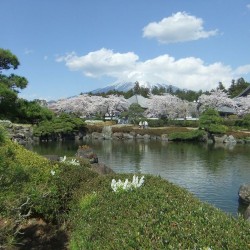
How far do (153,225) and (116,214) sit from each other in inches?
45.7

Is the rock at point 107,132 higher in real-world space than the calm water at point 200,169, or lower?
higher

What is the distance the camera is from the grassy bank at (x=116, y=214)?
12.2 ft

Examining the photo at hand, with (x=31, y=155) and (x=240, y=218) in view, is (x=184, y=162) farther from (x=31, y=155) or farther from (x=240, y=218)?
(x=240, y=218)

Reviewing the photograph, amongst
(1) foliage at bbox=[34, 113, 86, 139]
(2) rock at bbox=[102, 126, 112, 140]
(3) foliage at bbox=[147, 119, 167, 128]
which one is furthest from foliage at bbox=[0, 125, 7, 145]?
(3) foliage at bbox=[147, 119, 167, 128]

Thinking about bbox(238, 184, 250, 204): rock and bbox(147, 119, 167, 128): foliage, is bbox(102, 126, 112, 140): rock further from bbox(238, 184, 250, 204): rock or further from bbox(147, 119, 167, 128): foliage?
bbox(238, 184, 250, 204): rock

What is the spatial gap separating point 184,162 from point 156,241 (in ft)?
84.5

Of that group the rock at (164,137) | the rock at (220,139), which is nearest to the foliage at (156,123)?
the rock at (164,137)

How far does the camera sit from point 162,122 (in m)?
63.6

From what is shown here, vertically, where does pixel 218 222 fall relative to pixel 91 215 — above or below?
above

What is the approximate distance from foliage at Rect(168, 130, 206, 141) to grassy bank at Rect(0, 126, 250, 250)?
41.7 meters

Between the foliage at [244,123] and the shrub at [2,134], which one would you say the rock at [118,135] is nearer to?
the foliage at [244,123]

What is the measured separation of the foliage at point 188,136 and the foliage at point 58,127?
13414 millimetres

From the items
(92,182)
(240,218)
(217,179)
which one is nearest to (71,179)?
(92,182)

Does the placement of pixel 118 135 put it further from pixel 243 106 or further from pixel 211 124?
pixel 243 106
